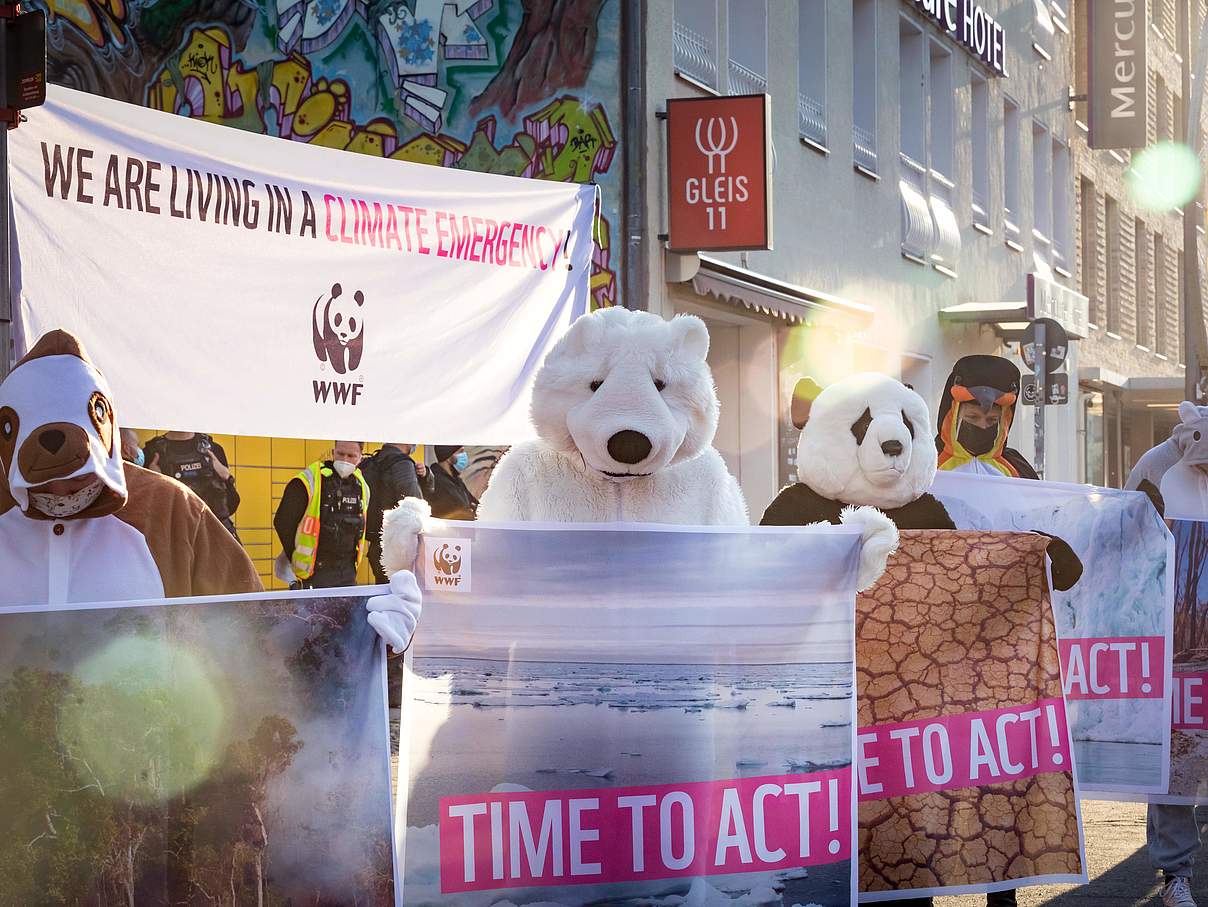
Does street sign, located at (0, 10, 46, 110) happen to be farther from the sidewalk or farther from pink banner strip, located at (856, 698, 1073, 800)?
the sidewalk

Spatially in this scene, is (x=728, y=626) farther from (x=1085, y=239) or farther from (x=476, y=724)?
(x=1085, y=239)

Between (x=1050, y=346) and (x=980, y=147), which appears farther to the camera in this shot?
(x=980, y=147)

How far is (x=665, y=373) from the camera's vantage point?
477cm

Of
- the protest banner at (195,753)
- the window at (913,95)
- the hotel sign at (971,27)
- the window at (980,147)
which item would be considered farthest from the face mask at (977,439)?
the window at (980,147)

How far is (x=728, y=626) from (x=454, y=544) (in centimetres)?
67

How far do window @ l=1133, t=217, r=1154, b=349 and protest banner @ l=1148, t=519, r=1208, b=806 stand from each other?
2880 centimetres

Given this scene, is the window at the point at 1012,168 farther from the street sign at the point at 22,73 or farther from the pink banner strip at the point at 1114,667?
the street sign at the point at 22,73

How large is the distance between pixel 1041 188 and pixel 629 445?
77.7 feet

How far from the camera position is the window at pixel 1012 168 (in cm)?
2541

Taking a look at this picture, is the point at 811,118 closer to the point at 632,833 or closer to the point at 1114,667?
A: the point at 1114,667

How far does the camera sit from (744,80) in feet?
51.5

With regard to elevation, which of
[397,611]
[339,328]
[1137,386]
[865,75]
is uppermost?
[865,75]

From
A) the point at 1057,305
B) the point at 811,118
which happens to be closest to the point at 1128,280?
the point at 1057,305

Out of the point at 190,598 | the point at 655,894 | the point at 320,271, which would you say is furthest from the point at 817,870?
the point at 320,271
